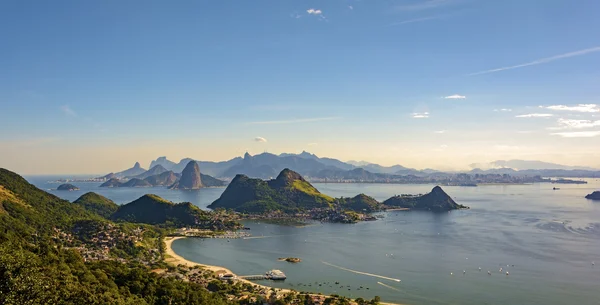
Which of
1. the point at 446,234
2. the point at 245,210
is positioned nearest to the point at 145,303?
the point at 446,234

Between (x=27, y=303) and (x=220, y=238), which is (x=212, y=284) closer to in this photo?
(x=27, y=303)

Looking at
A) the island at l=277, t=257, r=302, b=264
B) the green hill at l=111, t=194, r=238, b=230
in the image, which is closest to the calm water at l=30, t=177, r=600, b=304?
the island at l=277, t=257, r=302, b=264

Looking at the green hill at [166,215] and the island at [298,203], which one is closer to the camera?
the green hill at [166,215]

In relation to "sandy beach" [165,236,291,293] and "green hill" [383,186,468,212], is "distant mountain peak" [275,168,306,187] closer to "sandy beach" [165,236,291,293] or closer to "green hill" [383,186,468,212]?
"green hill" [383,186,468,212]

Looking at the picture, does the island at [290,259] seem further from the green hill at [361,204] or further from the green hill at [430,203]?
the green hill at [430,203]

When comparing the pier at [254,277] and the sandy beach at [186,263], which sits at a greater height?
the sandy beach at [186,263]

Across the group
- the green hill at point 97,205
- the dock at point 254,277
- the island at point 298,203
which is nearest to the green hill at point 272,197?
the island at point 298,203

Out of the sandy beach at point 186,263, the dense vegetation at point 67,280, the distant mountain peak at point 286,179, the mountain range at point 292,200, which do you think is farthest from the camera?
the distant mountain peak at point 286,179
